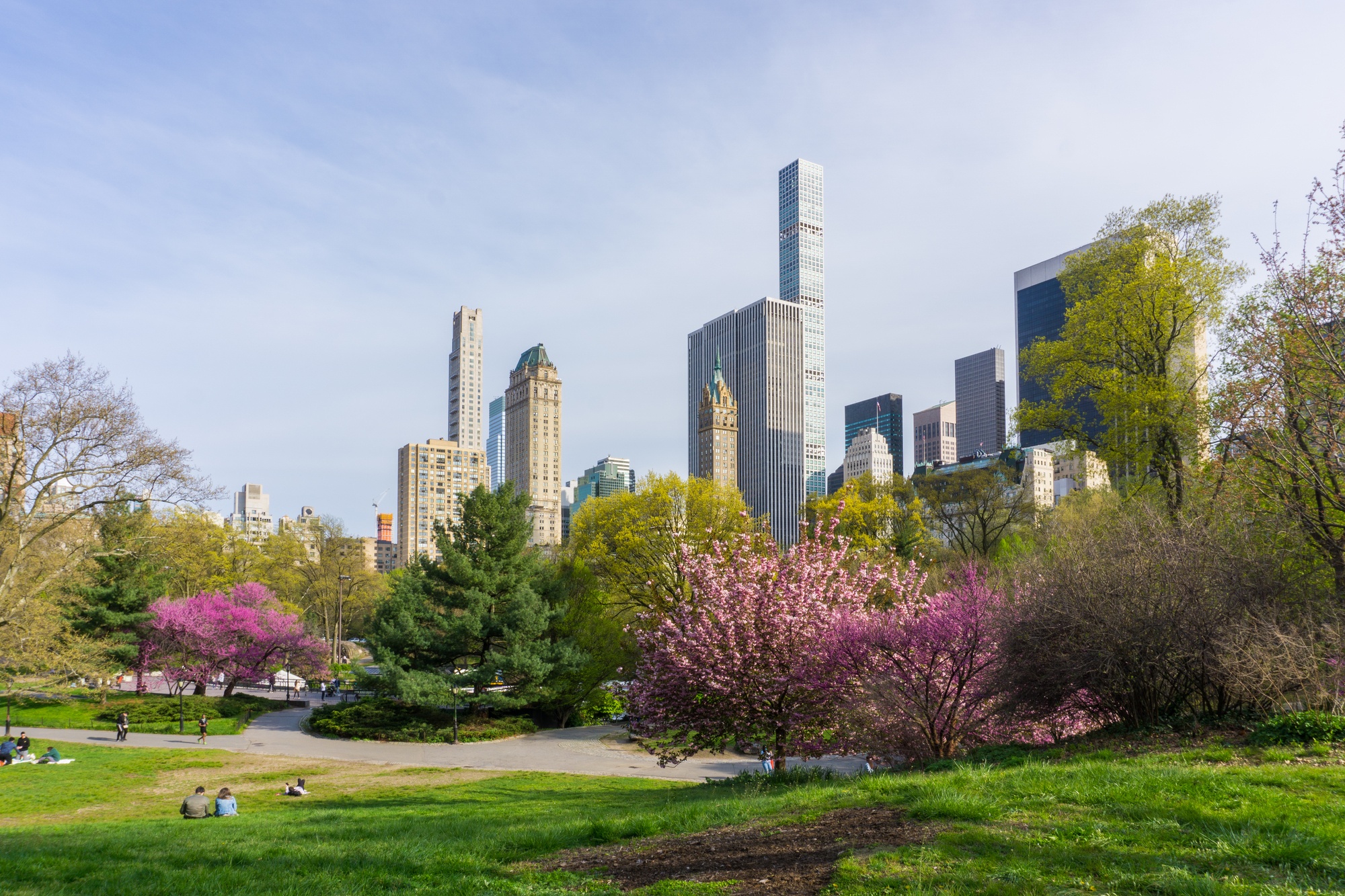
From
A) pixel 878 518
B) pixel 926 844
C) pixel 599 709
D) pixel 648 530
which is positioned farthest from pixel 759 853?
pixel 878 518

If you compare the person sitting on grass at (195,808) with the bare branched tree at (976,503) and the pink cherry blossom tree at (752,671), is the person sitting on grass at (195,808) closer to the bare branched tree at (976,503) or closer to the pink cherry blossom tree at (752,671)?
the pink cherry blossom tree at (752,671)

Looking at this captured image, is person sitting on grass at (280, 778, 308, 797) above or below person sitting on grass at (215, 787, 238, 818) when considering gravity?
below

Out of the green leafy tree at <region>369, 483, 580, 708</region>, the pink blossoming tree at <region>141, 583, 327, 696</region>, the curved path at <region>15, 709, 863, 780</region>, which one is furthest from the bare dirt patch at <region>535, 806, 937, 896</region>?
the pink blossoming tree at <region>141, 583, 327, 696</region>

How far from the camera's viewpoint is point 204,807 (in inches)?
642

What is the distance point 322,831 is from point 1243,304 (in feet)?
59.8

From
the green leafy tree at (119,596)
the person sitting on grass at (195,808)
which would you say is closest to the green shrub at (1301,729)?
the person sitting on grass at (195,808)

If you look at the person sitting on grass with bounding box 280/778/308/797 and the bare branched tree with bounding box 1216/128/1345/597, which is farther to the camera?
the person sitting on grass with bounding box 280/778/308/797

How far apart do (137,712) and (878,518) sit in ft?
120

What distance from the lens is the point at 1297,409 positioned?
11.0m

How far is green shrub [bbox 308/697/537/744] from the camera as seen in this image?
33125mm

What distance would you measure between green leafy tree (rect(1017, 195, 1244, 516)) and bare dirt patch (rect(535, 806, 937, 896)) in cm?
1709

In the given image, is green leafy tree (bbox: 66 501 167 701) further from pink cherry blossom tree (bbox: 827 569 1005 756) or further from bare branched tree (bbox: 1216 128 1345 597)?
bare branched tree (bbox: 1216 128 1345 597)

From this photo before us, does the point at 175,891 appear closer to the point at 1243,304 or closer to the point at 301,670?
the point at 1243,304

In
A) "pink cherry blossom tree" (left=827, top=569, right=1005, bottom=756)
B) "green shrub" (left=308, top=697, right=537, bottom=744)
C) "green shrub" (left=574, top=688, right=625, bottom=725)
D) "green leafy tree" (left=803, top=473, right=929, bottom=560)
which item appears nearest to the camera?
"pink cherry blossom tree" (left=827, top=569, right=1005, bottom=756)
